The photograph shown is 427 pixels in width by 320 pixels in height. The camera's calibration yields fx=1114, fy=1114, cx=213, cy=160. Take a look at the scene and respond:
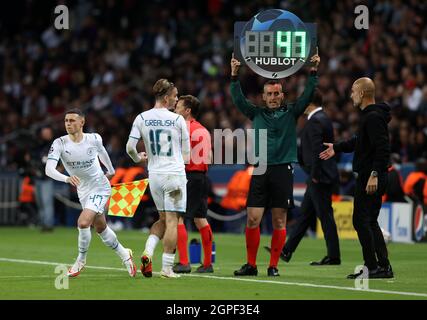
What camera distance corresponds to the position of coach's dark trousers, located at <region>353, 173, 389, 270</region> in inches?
521

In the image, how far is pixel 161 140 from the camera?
13.2 m

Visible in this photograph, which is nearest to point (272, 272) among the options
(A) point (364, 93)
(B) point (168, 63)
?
(A) point (364, 93)

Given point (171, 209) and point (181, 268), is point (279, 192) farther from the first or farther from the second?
point (181, 268)

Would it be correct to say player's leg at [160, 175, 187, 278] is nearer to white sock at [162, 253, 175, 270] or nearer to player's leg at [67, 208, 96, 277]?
white sock at [162, 253, 175, 270]

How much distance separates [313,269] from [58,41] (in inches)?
882

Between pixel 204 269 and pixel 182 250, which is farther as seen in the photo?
pixel 182 250

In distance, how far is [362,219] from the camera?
13242 millimetres

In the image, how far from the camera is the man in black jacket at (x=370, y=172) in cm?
1317

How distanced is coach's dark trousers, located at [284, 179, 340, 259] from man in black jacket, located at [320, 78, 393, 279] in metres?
2.61

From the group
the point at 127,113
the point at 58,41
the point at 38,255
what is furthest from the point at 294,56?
the point at 58,41

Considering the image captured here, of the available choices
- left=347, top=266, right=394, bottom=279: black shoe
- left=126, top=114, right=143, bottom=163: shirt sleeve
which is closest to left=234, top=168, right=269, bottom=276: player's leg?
left=347, top=266, right=394, bottom=279: black shoe

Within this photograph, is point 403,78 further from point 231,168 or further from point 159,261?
point 159,261

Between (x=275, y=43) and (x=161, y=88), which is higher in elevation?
(x=275, y=43)

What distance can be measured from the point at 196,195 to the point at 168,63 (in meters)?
18.5
